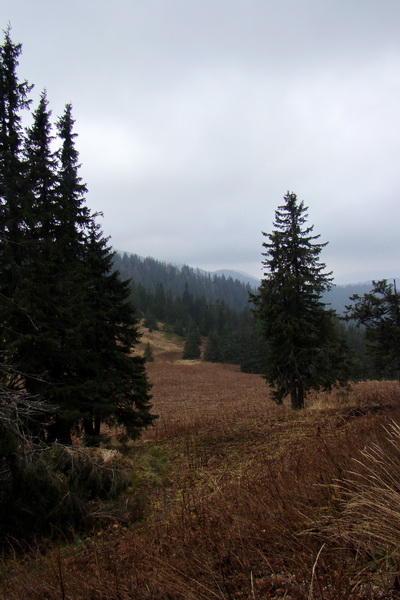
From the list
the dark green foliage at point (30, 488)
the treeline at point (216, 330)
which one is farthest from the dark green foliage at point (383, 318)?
the treeline at point (216, 330)

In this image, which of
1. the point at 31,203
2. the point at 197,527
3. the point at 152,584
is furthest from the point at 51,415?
the point at 152,584

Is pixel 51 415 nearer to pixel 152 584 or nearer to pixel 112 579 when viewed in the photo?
pixel 112 579

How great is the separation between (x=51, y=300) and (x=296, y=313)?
10.3 m

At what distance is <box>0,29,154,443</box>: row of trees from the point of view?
24.6ft

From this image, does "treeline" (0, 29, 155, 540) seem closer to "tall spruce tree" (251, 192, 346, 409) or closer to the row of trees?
the row of trees

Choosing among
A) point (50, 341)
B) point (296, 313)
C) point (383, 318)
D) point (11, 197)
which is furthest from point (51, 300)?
point (383, 318)

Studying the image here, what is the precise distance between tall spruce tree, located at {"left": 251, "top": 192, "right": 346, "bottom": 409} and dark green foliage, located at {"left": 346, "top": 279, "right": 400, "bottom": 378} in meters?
3.04

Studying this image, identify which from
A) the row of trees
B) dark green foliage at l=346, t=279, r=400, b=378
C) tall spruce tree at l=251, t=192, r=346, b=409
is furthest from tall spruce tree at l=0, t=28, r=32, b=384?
dark green foliage at l=346, t=279, r=400, b=378

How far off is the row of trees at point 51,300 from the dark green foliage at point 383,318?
39.7 feet

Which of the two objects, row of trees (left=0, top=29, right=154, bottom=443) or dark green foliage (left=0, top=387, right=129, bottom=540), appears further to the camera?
row of trees (left=0, top=29, right=154, bottom=443)

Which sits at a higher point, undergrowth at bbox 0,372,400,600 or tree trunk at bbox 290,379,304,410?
undergrowth at bbox 0,372,400,600

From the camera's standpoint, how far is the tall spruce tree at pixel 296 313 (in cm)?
1352

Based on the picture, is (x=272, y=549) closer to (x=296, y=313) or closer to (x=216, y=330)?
(x=296, y=313)

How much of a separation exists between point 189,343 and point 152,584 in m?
66.7
